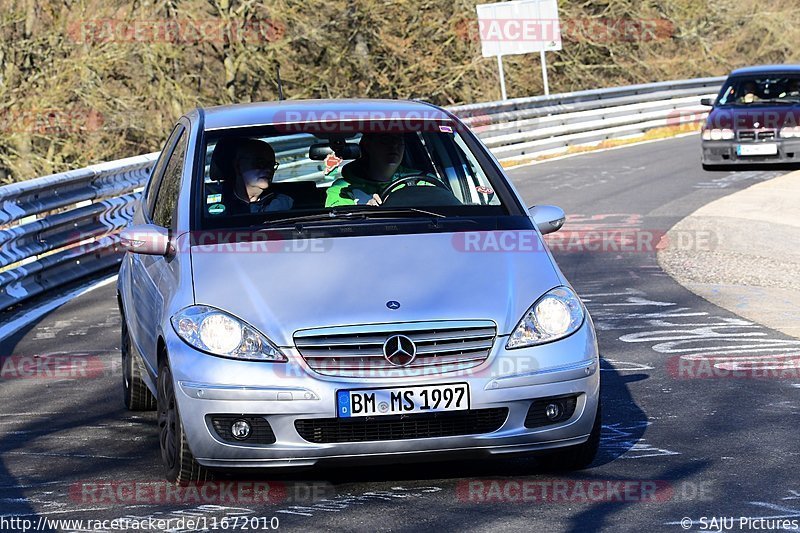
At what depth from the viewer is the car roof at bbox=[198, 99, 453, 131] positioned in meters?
7.17

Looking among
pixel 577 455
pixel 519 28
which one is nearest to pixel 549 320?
pixel 577 455

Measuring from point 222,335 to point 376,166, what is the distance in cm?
198

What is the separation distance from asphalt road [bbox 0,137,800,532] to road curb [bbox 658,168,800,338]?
0.50 m

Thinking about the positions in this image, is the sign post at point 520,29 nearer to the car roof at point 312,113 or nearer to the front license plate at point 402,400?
the car roof at point 312,113

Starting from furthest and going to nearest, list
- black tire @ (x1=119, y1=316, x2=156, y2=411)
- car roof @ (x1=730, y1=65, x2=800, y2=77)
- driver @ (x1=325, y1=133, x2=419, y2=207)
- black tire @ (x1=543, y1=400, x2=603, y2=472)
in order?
car roof @ (x1=730, y1=65, x2=800, y2=77) → black tire @ (x1=119, y1=316, x2=156, y2=411) → driver @ (x1=325, y1=133, x2=419, y2=207) → black tire @ (x1=543, y1=400, x2=603, y2=472)

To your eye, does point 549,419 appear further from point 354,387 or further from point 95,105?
point 95,105

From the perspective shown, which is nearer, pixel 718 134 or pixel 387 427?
pixel 387 427

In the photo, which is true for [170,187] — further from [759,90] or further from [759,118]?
[759,90]

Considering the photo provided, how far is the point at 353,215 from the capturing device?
21.5 ft

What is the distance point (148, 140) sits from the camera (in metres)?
27.5

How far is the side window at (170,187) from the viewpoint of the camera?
22.9 feet
